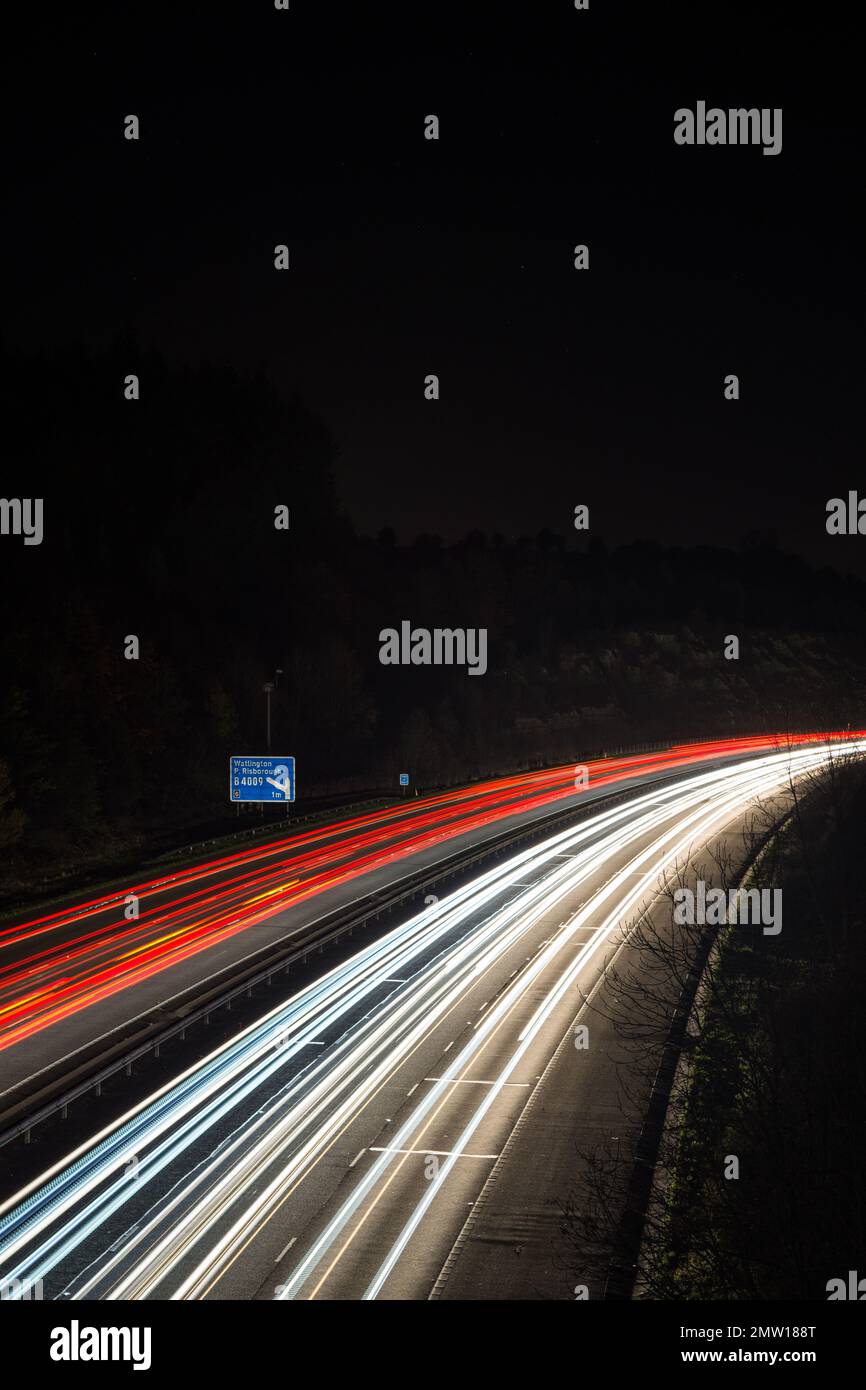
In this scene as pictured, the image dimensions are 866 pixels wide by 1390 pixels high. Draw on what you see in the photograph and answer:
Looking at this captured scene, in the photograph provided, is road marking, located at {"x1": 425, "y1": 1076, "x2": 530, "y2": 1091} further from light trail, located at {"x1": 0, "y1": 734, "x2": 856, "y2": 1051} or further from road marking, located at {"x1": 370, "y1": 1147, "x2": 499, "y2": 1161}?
light trail, located at {"x1": 0, "y1": 734, "x2": 856, "y2": 1051}

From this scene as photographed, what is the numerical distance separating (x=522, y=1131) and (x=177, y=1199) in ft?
18.0

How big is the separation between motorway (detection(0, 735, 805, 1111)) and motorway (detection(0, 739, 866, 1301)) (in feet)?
10.7

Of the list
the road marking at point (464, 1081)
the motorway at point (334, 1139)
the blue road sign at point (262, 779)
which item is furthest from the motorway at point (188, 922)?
the road marking at point (464, 1081)

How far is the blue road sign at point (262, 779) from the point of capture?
158ft

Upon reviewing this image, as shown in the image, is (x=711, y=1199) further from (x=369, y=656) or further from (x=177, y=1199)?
(x=369, y=656)

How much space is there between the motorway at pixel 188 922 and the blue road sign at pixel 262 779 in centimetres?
217

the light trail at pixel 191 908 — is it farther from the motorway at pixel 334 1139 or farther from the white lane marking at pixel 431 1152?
the white lane marking at pixel 431 1152

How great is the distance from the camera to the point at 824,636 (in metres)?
161

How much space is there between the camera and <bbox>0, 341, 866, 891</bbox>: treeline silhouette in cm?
5475

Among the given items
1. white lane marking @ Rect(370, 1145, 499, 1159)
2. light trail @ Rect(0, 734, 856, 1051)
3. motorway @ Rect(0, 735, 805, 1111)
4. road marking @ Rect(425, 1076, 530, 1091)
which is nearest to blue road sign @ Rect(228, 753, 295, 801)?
motorway @ Rect(0, 735, 805, 1111)

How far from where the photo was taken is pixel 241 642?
80.9m
